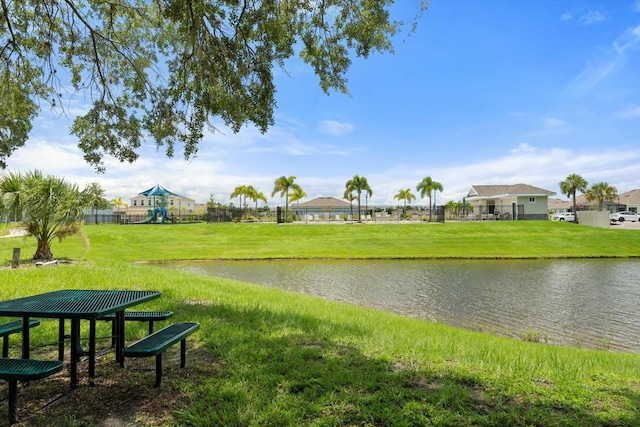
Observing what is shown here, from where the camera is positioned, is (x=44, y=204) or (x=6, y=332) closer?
(x=6, y=332)

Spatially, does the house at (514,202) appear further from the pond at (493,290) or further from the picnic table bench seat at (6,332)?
the picnic table bench seat at (6,332)

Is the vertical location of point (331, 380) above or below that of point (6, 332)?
below

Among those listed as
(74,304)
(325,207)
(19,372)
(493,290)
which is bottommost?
(493,290)

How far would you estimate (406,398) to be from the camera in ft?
10.9

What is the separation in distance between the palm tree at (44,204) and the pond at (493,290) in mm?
6323

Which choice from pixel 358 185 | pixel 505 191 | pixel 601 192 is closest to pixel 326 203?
pixel 358 185

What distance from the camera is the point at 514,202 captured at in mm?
49000

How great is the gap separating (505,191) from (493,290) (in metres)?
44.9

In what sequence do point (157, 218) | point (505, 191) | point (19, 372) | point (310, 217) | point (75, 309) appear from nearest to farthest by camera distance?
point (19, 372) → point (75, 309) → point (157, 218) → point (310, 217) → point (505, 191)

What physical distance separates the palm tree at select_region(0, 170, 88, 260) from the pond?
6323 millimetres

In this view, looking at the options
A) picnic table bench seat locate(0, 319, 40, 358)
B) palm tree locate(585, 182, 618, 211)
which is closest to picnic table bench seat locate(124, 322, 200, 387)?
picnic table bench seat locate(0, 319, 40, 358)

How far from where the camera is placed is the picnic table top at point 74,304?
10.5 ft

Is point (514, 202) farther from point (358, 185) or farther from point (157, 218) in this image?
point (157, 218)

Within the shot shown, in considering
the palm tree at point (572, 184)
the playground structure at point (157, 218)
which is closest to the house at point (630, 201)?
the palm tree at point (572, 184)
